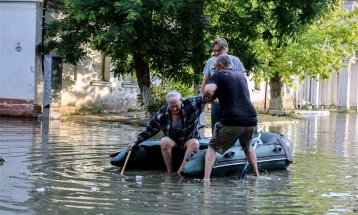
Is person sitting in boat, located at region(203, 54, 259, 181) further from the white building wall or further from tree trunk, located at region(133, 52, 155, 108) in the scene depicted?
the white building wall

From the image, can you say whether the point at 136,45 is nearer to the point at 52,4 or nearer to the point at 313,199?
the point at 52,4

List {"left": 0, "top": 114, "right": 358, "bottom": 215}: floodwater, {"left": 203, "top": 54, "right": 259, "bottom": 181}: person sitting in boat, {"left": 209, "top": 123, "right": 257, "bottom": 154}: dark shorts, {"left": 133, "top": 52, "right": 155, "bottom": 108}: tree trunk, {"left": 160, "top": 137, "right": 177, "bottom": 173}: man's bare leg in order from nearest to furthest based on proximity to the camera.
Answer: {"left": 0, "top": 114, "right": 358, "bottom": 215}: floodwater < {"left": 203, "top": 54, "right": 259, "bottom": 181}: person sitting in boat < {"left": 209, "top": 123, "right": 257, "bottom": 154}: dark shorts < {"left": 160, "top": 137, "right": 177, "bottom": 173}: man's bare leg < {"left": 133, "top": 52, "right": 155, "bottom": 108}: tree trunk

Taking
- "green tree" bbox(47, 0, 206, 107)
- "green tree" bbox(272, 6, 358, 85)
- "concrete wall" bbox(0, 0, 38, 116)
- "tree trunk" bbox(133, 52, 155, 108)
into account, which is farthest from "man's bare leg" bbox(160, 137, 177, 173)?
"green tree" bbox(272, 6, 358, 85)

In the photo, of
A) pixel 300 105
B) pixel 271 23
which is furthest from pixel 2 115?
pixel 300 105

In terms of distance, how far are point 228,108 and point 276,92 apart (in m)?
26.5

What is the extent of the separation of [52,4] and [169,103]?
610 inches

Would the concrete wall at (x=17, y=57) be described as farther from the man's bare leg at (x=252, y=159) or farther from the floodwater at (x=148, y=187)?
the man's bare leg at (x=252, y=159)

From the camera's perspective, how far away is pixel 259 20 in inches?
862

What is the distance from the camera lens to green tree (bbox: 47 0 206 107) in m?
20.0

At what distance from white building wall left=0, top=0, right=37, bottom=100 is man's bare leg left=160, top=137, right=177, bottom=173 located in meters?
14.4

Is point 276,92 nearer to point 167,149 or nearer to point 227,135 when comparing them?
point 167,149

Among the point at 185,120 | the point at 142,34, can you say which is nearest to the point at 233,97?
the point at 185,120

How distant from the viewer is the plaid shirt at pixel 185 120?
1055 cm

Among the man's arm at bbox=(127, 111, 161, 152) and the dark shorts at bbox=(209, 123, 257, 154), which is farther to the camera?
the man's arm at bbox=(127, 111, 161, 152)
